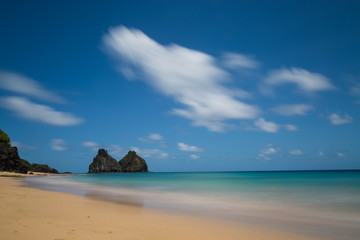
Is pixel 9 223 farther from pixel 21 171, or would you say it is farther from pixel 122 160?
pixel 122 160

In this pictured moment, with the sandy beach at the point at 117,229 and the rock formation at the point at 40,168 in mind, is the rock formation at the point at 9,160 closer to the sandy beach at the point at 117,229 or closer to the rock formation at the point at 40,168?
the sandy beach at the point at 117,229

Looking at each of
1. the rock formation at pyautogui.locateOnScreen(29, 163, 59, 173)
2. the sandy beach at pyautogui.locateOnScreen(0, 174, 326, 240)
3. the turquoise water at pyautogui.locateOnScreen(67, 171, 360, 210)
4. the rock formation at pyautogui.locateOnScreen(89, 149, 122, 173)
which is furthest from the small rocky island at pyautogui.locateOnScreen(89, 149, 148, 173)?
the sandy beach at pyautogui.locateOnScreen(0, 174, 326, 240)

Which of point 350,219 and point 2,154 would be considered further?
point 2,154

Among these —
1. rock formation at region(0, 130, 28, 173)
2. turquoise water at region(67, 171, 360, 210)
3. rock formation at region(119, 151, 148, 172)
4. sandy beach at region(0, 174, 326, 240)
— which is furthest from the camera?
rock formation at region(119, 151, 148, 172)

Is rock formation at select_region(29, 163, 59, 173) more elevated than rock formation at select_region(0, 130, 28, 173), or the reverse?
rock formation at select_region(0, 130, 28, 173)

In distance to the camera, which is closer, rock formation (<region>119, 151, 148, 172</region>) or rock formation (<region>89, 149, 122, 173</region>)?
rock formation (<region>89, 149, 122, 173</region>)

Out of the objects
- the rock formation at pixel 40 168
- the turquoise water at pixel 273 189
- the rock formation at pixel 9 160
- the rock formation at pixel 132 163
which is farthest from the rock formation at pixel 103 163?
the turquoise water at pixel 273 189

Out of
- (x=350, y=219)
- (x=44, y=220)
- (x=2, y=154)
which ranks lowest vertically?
(x=350, y=219)

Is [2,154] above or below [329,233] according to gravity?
above

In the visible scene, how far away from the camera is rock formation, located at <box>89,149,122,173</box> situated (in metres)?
145

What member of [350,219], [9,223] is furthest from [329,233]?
[9,223]

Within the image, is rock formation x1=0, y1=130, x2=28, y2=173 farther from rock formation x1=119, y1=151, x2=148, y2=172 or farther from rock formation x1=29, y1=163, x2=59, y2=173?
rock formation x1=119, y1=151, x2=148, y2=172

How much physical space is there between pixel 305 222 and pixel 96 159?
Result: 498 ft

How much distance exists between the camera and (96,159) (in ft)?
484
